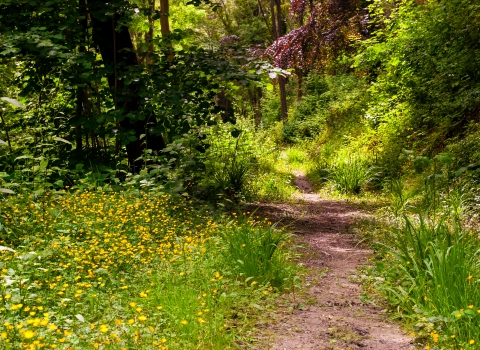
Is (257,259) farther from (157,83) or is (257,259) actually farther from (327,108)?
(327,108)

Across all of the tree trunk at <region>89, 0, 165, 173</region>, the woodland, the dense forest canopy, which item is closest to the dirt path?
the woodland

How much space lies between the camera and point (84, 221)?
15.2 feet

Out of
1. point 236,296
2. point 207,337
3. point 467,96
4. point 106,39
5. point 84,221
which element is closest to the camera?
point 207,337

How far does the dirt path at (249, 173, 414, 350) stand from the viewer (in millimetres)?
3082

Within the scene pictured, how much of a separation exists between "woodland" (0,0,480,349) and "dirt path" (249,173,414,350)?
13 centimetres

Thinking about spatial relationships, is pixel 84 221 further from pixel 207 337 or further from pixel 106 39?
pixel 106 39

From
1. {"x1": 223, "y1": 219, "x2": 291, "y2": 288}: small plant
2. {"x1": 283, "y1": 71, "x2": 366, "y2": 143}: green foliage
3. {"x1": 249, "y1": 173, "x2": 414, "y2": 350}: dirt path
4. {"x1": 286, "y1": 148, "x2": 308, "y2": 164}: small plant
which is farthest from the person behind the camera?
{"x1": 286, "y1": 148, "x2": 308, "y2": 164}: small plant

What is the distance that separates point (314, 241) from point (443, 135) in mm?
4239

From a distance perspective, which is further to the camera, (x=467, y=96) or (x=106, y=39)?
(x=106, y=39)

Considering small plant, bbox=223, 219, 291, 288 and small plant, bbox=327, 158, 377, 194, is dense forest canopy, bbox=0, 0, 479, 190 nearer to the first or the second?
small plant, bbox=327, 158, 377, 194

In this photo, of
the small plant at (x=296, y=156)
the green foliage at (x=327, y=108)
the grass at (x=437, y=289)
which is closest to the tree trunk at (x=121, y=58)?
the grass at (x=437, y=289)

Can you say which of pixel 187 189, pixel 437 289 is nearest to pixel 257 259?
pixel 437 289

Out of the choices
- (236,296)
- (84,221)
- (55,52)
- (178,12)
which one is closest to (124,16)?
(55,52)

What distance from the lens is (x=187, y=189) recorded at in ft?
23.8
